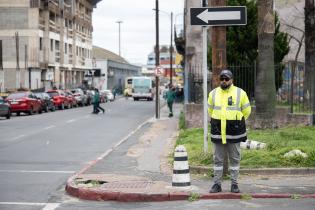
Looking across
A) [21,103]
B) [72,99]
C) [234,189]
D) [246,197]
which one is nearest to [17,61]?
[72,99]

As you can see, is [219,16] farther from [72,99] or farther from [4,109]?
[72,99]

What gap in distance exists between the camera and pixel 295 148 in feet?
41.8

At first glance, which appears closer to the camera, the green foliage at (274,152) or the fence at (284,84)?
the green foliage at (274,152)

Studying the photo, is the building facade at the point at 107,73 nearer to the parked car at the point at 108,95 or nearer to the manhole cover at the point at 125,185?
the parked car at the point at 108,95

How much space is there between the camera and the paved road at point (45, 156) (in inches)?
416

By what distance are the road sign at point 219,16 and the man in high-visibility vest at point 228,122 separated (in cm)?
229

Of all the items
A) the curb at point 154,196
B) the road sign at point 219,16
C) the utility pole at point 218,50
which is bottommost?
the curb at point 154,196

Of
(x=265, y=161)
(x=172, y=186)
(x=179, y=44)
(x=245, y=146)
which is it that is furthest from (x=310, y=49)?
(x=179, y=44)

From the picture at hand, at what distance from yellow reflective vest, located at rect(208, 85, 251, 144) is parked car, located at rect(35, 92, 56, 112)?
34.7 meters

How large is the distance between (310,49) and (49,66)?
43.9m

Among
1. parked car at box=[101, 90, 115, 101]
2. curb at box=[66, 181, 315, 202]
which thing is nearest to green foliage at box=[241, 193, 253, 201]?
curb at box=[66, 181, 315, 202]

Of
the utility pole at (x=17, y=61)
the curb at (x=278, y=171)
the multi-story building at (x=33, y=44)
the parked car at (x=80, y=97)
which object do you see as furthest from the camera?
the multi-story building at (x=33, y=44)

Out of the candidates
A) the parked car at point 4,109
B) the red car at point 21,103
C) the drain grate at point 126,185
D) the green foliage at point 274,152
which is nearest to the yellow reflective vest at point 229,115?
the drain grate at point 126,185

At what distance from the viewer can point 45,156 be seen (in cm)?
1656
